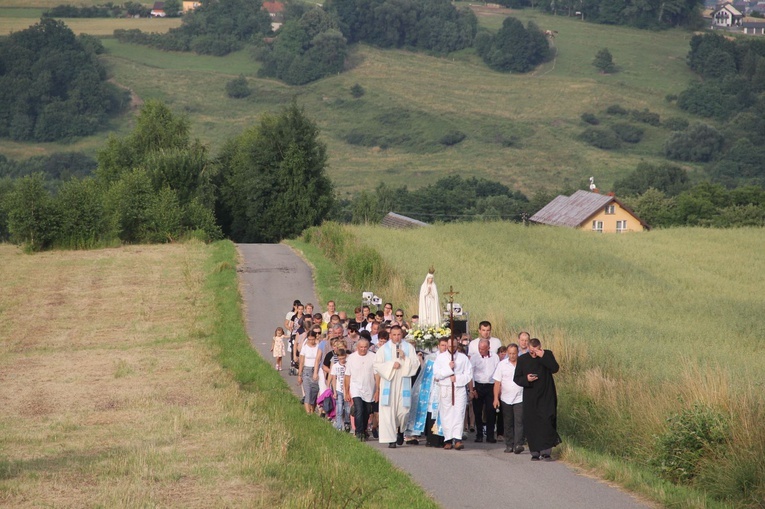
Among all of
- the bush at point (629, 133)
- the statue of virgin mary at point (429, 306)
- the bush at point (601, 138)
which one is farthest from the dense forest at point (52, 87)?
the statue of virgin mary at point (429, 306)

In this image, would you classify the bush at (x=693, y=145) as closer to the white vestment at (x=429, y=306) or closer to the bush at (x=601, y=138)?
the bush at (x=601, y=138)

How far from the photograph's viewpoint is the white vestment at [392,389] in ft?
59.4

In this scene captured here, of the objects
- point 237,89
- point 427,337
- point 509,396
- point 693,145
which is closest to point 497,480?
point 509,396

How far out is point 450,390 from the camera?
58.5ft

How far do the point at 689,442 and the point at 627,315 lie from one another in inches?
753

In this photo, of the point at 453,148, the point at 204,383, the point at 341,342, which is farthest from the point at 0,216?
the point at 453,148

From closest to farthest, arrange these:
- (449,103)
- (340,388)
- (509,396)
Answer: (509,396) → (340,388) → (449,103)

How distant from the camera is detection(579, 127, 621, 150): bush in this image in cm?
14675

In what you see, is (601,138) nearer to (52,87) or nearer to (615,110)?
(615,110)

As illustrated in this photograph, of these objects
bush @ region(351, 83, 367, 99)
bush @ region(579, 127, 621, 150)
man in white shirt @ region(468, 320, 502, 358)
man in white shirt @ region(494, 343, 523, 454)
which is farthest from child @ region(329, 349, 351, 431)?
bush @ region(351, 83, 367, 99)

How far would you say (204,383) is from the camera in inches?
933

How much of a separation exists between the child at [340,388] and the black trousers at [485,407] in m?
2.19

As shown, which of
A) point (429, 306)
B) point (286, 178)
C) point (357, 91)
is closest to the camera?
point (429, 306)

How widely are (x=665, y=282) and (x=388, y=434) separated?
28.3m
